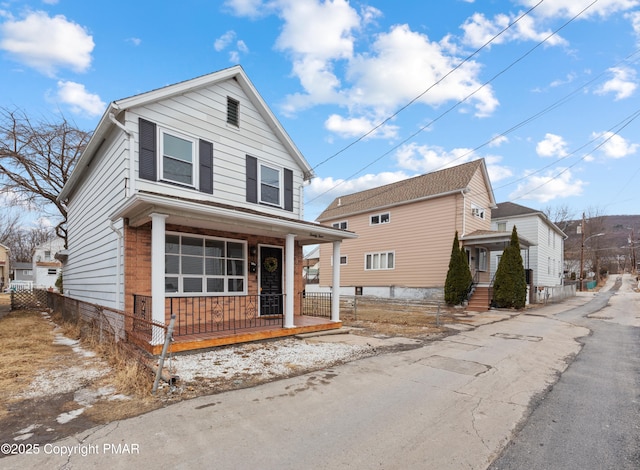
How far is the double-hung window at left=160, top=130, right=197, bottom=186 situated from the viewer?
832cm

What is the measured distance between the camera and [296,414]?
401 centimetres

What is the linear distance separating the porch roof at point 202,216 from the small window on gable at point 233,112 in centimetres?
326

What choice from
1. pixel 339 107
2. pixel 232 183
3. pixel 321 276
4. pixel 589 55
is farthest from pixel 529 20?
pixel 321 276

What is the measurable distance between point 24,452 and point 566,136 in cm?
2017

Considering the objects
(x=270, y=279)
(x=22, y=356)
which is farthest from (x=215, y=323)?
(x=22, y=356)

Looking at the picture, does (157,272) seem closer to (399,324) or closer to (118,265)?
(118,265)

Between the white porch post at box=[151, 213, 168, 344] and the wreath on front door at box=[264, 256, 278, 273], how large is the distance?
4017mm

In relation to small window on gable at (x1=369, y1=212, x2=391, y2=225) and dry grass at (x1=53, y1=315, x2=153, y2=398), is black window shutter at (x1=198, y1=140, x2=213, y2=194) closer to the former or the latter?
dry grass at (x1=53, y1=315, x2=153, y2=398)

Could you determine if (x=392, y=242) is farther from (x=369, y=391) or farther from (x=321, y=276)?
(x=369, y=391)

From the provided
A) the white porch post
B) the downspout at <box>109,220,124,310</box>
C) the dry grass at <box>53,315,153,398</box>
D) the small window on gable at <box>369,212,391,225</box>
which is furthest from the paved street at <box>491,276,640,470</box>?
the small window on gable at <box>369,212,391,225</box>

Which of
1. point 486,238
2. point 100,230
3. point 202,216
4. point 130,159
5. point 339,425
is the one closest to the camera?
point 339,425

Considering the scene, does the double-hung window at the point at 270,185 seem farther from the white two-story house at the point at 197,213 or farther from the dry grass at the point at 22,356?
the dry grass at the point at 22,356

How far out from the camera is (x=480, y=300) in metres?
17.7

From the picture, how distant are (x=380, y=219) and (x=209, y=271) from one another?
51.2 feet
